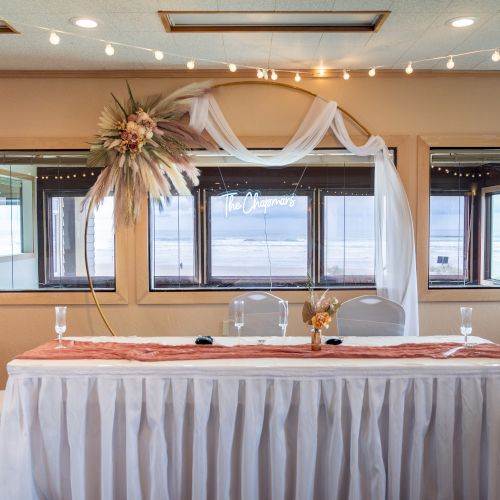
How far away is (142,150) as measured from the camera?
4172 millimetres

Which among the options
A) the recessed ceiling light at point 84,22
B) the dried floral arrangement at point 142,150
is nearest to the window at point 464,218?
the dried floral arrangement at point 142,150

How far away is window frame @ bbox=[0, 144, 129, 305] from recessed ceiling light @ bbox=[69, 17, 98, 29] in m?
1.23

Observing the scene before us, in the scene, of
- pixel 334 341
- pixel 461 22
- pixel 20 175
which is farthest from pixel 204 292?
pixel 461 22

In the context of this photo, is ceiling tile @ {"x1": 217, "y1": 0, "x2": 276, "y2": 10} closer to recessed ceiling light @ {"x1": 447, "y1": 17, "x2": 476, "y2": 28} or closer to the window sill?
recessed ceiling light @ {"x1": 447, "y1": 17, "x2": 476, "y2": 28}

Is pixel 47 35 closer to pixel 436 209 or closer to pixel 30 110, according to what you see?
pixel 30 110

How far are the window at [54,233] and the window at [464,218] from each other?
9.16ft

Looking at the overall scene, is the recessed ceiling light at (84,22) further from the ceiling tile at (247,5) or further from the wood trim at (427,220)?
the wood trim at (427,220)

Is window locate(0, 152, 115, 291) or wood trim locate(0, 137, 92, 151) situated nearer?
wood trim locate(0, 137, 92, 151)

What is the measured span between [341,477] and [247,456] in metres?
0.47

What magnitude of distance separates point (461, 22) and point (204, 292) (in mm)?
2735

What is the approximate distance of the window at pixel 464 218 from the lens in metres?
4.71

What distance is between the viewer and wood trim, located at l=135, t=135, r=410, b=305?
455 cm

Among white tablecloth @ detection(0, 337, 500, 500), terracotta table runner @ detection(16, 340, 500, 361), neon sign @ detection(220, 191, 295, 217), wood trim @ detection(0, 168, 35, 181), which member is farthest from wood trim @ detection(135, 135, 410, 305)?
white tablecloth @ detection(0, 337, 500, 500)

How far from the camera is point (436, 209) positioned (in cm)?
475
